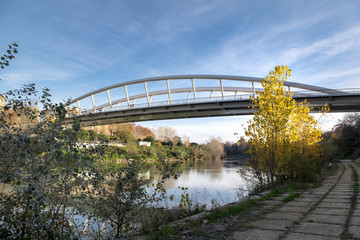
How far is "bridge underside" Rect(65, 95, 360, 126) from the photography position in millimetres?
19984

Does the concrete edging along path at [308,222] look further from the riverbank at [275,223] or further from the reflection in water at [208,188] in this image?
the reflection in water at [208,188]

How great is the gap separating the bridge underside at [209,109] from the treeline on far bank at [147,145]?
275cm

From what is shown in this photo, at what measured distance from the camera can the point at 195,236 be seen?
2453 mm

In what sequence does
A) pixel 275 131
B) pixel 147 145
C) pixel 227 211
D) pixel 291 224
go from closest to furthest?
pixel 291 224 < pixel 227 211 < pixel 275 131 < pixel 147 145

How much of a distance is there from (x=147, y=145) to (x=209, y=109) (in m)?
16.2

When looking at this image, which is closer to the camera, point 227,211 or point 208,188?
point 227,211

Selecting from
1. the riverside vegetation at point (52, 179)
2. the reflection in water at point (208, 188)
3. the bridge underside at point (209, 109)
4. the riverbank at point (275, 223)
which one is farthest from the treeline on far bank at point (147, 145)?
the bridge underside at point (209, 109)

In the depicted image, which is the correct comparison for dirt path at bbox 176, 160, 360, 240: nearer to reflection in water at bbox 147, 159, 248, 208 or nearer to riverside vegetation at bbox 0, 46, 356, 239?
riverside vegetation at bbox 0, 46, 356, 239

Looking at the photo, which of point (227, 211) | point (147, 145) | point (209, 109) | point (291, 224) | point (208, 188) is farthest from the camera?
point (147, 145)

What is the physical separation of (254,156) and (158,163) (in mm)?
3587

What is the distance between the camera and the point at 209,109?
24.3 metres

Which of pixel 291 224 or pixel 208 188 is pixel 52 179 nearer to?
pixel 291 224

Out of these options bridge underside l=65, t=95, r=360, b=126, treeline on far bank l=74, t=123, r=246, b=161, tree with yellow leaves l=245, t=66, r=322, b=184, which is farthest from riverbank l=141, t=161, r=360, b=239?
bridge underside l=65, t=95, r=360, b=126

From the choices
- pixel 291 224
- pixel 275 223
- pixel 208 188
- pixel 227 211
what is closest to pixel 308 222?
pixel 291 224
